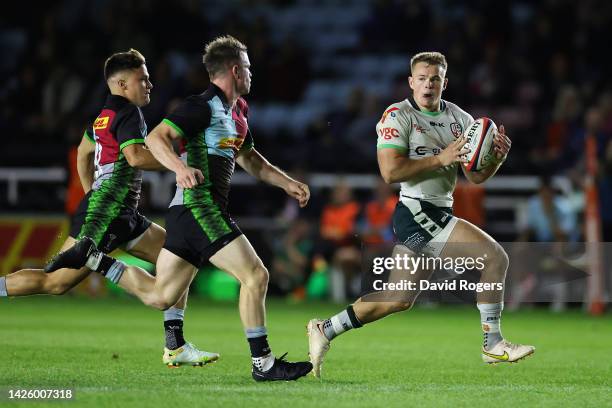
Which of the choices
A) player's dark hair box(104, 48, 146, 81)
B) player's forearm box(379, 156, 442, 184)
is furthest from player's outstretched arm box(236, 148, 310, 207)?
player's dark hair box(104, 48, 146, 81)

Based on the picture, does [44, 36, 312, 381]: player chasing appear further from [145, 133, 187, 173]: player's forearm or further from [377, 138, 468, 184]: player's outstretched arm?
[377, 138, 468, 184]: player's outstretched arm

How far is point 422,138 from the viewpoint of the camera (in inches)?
372

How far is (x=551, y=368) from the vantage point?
9977 millimetres

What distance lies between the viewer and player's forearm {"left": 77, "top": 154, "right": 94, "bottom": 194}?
33.3 ft

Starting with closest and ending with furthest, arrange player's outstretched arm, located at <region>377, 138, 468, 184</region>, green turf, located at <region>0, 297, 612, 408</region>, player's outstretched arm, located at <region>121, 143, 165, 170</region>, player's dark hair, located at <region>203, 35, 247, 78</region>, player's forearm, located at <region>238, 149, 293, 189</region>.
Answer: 1. green turf, located at <region>0, 297, 612, 408</region>
2. player's dark hair, located at <region>203, 35, 247, 78</region>
3. player's outstretched arm, located at <region>377, 138, 468, 184</region>
4. player's outstretched arm, located at <region>121, 143, 165, 170</region>
5. player's forearm, located at <region>238, 149, 293, 189</region>

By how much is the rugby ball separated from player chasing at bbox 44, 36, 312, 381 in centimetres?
156

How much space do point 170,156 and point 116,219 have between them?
1.56 meters

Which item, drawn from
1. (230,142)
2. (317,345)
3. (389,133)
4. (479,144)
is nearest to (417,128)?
(389,133)

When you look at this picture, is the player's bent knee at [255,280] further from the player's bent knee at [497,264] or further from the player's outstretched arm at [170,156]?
the player's bent knee at [497,264]

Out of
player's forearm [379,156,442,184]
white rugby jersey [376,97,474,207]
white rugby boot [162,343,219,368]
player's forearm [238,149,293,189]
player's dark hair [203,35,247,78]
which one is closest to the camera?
player's dark hair [203,35,247,78]

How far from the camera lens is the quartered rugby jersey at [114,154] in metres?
9.51

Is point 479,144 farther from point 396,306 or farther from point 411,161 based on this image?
point 396,306

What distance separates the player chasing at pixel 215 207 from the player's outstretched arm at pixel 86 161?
139 centimetres

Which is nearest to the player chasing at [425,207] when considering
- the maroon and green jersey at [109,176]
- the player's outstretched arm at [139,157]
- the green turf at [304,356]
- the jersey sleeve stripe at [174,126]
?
the green turf at [304,356]
